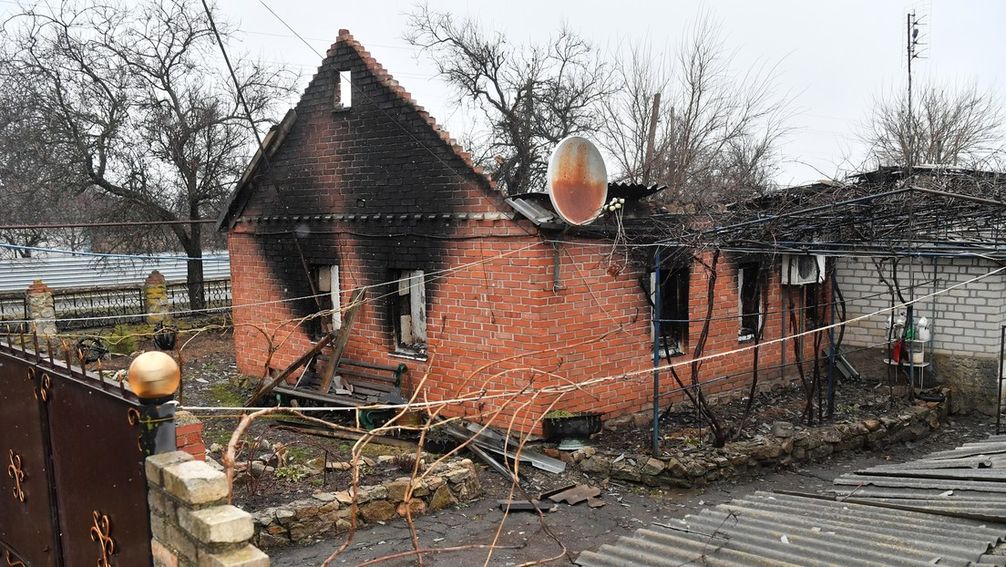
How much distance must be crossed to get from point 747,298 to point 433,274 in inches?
241

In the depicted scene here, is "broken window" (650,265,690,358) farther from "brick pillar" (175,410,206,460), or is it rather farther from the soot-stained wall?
"brick pillar" (175,410,206,460)

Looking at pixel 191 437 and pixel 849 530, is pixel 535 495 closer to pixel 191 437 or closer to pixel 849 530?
pixel 191 437

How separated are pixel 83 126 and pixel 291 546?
55.2ft

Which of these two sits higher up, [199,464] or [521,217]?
[521,217]

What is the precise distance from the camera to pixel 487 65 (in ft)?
79.8

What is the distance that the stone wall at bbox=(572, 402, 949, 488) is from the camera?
885cm

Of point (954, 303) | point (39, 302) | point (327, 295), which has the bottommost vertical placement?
point (954, 303)

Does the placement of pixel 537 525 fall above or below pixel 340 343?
below

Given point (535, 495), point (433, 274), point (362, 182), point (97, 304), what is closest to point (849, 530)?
point (535, 495)

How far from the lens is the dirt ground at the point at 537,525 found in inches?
272

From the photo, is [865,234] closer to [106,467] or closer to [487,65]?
[106,467]

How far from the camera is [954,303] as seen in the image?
41.7 ft

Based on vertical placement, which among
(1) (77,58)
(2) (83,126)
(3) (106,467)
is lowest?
(3) (106,467)

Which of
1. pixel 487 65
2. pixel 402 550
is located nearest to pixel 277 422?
pixel 402 550
